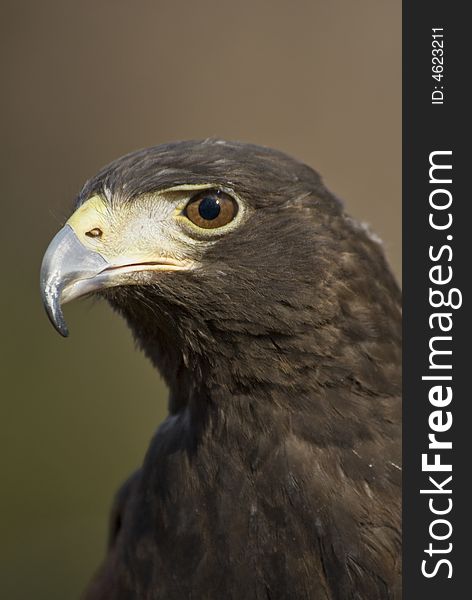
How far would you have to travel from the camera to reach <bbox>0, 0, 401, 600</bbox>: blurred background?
27.6 ft

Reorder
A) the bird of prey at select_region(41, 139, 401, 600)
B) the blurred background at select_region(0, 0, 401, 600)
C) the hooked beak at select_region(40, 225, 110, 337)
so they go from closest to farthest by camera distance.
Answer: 1. the hooked beak at select_region(40, 225, 110, 337)
2. the bird of prey at select_region(41, 139, 401, 600)
3. the blurred background at select_region(0, 0, 401, 600)

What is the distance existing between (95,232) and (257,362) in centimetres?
61

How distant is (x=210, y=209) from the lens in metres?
3.45

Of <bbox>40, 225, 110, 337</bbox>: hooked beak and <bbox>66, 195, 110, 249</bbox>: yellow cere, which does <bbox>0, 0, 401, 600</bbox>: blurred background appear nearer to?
<bbox>66, 195, 110, 249</bbox>: yellow cere

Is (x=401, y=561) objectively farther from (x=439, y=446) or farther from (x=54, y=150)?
(x=54, y=150)

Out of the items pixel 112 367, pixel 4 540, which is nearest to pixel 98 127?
pixel 112 367

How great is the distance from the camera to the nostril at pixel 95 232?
11.3 ft

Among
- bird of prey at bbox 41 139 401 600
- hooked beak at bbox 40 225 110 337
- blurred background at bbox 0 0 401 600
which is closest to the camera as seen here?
hooked beak at bbox 40 225 110 337

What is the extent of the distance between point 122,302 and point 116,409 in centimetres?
553

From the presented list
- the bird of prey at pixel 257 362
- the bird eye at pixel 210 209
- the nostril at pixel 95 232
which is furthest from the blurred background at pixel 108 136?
the nostril at pixel 95 232

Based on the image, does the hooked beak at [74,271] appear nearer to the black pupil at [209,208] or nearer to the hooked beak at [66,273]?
the hooked beak at [66,273]

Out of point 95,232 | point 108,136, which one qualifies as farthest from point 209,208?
point 108,136

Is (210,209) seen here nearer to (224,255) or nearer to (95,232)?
(224,255)

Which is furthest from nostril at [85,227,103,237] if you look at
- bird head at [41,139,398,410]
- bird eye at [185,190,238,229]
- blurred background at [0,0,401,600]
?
blurred background at [0,0,401,600]
